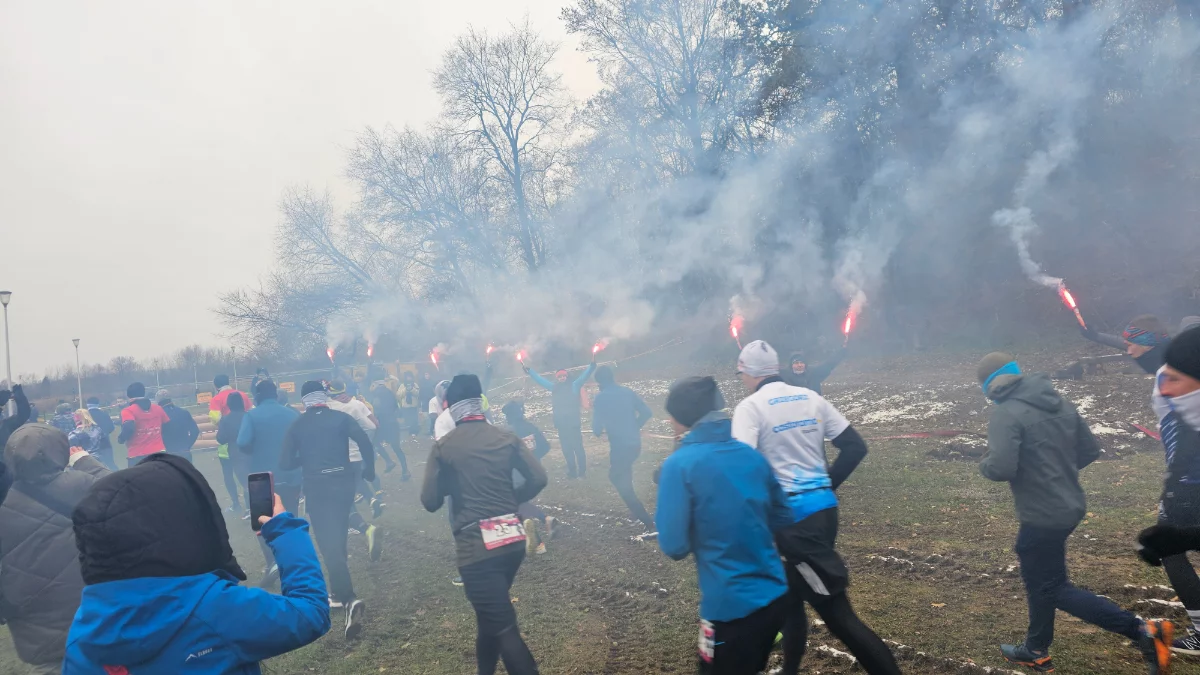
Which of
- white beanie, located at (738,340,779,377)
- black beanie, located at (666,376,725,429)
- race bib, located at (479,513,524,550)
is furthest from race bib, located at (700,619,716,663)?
white beanie, located at (738,340,779,377)

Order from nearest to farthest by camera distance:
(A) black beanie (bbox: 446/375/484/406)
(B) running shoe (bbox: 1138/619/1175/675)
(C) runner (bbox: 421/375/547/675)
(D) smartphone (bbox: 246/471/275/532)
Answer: (D) smartphone (bbox: 246/471/275/532)
(B) running shoe (bbox: 1138/619/1175/675)
(C) runner (bbox: 421/375/547/675)
(A) black beanie (bbox: 446/375/484/406)

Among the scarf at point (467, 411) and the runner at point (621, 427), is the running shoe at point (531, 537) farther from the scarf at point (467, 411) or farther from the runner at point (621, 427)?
the scarf at point (467, 411)

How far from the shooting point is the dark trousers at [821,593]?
371 cm

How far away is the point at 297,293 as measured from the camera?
35.0 meters

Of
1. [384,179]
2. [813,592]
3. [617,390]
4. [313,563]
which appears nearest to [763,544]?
[813,592]

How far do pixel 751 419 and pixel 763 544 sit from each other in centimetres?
91

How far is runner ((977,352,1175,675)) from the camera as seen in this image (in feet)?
14.1

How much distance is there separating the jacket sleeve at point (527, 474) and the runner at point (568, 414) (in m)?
6.54

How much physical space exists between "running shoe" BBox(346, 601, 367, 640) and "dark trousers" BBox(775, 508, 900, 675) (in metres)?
3.78

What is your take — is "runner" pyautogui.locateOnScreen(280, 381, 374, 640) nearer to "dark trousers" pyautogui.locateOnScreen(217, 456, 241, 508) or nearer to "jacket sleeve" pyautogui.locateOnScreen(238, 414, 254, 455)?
"jacket sleeve" pyautogui.locateOnScreen(238, 414, 254, 455)

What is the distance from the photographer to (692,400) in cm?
362

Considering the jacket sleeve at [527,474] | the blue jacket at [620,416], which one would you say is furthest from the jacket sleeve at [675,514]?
the blue jacket at [620,416]

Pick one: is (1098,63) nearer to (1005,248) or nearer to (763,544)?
(1005,248)

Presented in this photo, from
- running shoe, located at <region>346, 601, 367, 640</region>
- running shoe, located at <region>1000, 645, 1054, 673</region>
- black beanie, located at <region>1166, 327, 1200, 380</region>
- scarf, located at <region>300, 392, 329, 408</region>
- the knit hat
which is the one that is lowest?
running shoe, located at <region>1000, 645, 1054, 673</region>
